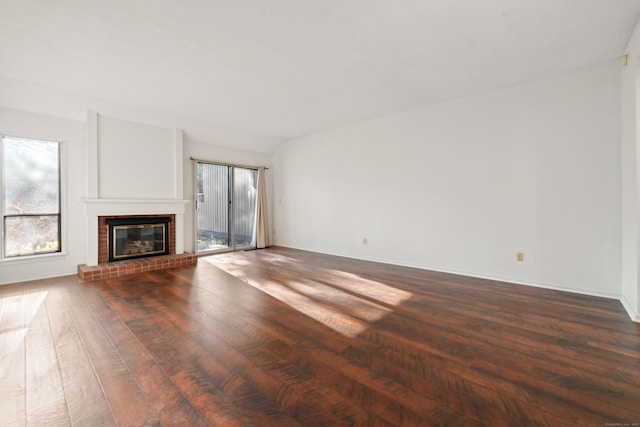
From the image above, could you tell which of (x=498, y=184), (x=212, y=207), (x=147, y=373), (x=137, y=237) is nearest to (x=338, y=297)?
(x=147, y=373)

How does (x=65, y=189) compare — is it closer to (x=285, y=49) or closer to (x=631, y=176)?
(x=285, y=49)

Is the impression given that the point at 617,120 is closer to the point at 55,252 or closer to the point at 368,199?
the point at 368,199

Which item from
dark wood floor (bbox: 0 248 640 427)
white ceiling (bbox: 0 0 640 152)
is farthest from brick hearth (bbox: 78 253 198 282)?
white ceiling (bbox: 0 0 640 152)

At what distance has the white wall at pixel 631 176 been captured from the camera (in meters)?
2.55

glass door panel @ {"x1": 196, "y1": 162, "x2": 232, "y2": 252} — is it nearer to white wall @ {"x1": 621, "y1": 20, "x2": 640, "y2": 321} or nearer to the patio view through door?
the patio view through door

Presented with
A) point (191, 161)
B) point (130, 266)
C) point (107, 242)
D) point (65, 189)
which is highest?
point (191, 161)

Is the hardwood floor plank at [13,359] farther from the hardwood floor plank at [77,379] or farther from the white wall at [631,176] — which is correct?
the white wall at [631,176]

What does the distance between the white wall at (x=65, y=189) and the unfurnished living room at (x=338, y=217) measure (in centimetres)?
2

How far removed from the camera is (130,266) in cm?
449

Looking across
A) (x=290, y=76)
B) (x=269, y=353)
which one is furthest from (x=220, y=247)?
(x=269, y=353)

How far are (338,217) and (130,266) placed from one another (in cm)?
371

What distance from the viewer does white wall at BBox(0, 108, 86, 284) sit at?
399 centimetres

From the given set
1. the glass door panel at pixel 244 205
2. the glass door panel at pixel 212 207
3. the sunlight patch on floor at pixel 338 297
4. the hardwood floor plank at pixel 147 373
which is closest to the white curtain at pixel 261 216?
the glass door panel at pixel 244 205

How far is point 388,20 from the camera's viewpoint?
2.43 m
